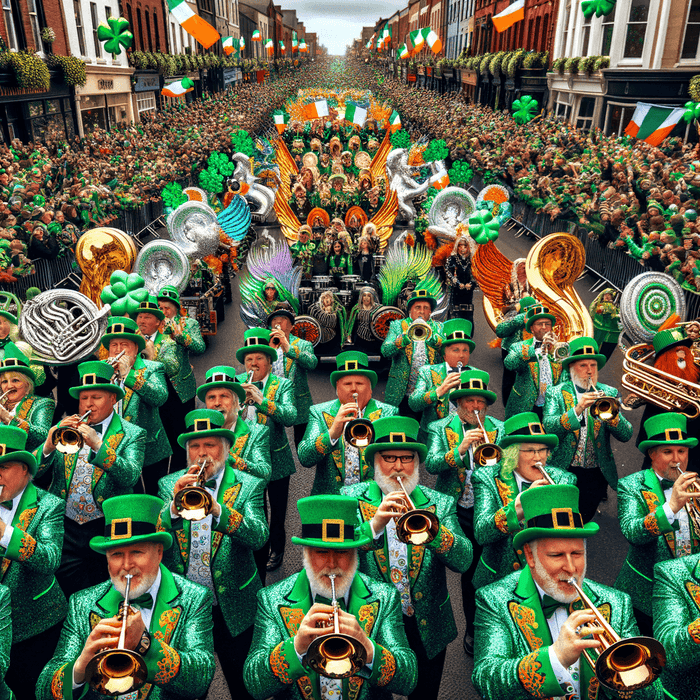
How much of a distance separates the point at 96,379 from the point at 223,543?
182 centimetres

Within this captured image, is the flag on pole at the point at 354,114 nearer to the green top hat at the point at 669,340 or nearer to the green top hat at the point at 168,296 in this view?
the green top hat at the point at 168,296

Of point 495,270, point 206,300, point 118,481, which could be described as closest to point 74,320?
point 118,481

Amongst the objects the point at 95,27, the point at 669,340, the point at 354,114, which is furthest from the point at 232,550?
the point at 95,27

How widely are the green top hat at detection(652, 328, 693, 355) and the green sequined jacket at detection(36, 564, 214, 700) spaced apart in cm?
575

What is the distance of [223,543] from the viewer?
12.4 ft

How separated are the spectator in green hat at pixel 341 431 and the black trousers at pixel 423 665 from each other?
4.26ft

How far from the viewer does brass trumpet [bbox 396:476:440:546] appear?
307cm

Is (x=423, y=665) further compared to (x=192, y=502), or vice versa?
(x=423, y=665)

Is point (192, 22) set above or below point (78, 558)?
above

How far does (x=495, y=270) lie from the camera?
10.3 meters

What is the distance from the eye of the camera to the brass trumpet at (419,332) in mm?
7000

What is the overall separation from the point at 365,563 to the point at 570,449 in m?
2.36

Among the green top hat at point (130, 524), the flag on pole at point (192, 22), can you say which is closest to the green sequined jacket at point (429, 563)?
the green top hat at point (130, 524)

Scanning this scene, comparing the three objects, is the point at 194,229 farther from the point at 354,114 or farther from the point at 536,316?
the point at 354,114
